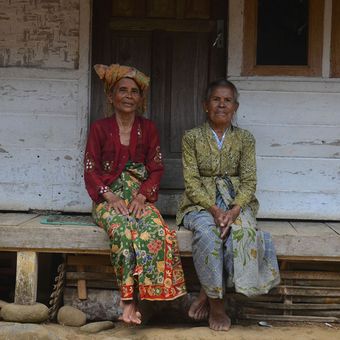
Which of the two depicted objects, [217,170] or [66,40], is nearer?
[217,170]

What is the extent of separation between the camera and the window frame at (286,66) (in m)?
4.91

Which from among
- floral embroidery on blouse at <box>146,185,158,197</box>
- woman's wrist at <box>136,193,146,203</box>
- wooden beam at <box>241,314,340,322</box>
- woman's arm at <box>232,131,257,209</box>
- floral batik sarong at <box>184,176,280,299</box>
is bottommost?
wooden beam at <box>241,314,340,322</box>

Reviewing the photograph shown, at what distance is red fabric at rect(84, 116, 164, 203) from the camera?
14.4ft

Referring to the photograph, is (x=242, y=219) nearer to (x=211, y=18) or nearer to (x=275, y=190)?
(x=275, y=190)

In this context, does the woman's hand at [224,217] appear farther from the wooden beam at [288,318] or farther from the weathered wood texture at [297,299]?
the wooden beam at [288,318]

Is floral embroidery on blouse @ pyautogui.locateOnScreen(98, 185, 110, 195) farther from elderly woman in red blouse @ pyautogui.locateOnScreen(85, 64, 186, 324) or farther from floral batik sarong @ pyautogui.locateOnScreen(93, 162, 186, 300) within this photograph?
floral batik sarong @ pyautogui.locateOnScreen(93, 162, 186, 300)

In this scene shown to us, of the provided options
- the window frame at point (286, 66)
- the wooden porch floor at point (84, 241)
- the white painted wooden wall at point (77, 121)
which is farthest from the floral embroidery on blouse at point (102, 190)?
the window frame at point (286, 66)

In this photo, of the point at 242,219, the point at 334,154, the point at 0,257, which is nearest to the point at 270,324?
the point at 242,219

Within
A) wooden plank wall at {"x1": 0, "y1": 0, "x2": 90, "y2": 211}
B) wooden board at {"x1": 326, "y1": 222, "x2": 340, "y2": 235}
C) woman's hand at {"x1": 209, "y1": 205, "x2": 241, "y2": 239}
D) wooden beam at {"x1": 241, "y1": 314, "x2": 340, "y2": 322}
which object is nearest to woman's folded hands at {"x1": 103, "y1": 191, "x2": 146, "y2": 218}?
woman's hand at {"x1": 209, "y1": 205, "x2": 241, "y2": 239}

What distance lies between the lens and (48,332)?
3992 mm

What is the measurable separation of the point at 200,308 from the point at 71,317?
0.88m

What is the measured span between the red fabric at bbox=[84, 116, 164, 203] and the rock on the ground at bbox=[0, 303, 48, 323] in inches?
32.7

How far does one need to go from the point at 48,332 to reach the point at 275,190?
206cm

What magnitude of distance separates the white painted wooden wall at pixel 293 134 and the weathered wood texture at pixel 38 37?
1.28 meters
